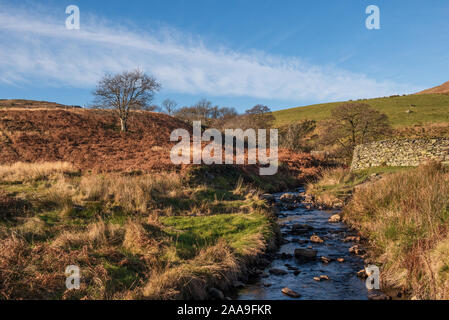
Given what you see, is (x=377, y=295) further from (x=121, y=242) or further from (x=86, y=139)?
(x=86, y=139)

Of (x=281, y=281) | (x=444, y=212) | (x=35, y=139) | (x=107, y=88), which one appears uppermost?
(x=107, y=88)

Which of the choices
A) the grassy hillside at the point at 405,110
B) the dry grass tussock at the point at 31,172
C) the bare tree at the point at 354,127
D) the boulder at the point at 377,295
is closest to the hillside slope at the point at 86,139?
the dry grass tussock at the point at 31,172

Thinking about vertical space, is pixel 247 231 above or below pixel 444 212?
below

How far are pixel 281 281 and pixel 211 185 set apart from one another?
41.2 ft

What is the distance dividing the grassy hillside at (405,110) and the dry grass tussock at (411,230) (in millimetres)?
49208

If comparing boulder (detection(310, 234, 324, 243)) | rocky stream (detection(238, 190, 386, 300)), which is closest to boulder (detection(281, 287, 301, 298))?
rocky stream (detection(238, 190, 386, 300))

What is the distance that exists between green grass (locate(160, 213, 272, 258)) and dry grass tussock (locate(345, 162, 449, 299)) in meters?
3.66

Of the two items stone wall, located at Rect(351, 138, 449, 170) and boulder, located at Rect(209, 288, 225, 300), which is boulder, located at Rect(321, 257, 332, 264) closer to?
boulder, located at Rect(209, 288, 225, 300)

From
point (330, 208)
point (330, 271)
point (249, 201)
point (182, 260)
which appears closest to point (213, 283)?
point (182, 260)

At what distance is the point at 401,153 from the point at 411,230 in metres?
Answer: 21.2

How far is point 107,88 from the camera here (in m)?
40.5

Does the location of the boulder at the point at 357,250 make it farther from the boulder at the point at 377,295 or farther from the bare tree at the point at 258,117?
the bare tree at the point at 258,117

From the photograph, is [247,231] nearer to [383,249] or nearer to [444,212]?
→ [383,249]

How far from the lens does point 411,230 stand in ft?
26.8
